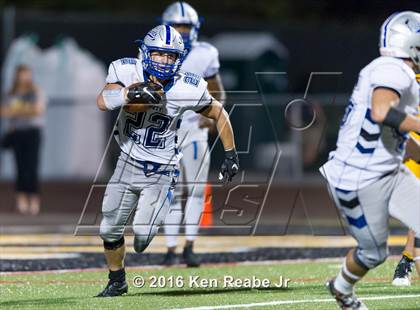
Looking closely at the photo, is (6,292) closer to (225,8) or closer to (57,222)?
(57,222)

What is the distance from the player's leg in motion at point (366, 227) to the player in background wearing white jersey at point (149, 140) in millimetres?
1614

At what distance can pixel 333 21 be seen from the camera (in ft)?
90.6

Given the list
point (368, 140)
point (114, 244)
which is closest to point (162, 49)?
point (114, 244)

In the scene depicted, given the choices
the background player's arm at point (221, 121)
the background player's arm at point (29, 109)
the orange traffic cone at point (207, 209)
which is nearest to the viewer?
the background player's arm at point (221, 121)

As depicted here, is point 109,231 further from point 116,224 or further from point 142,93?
point 142,93

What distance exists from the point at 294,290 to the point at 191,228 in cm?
191

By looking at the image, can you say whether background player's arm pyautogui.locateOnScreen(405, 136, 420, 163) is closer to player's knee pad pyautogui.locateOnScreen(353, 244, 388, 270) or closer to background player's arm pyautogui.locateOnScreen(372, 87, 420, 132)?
background player's arm pyautogui.locateOnScreen(372, 87, 420, 132)

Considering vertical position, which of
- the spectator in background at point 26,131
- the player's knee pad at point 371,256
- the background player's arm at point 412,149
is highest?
the background player's arm at point 412,149

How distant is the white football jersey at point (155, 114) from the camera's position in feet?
28.7

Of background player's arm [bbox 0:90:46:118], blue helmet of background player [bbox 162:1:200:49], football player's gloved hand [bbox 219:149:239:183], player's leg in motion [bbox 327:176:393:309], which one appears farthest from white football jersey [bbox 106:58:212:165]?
background player's arm [bbox 0:90:46:118]

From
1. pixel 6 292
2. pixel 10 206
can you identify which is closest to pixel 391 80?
pixel 6 292

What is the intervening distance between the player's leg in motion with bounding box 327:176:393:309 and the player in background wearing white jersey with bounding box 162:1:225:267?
349cm
